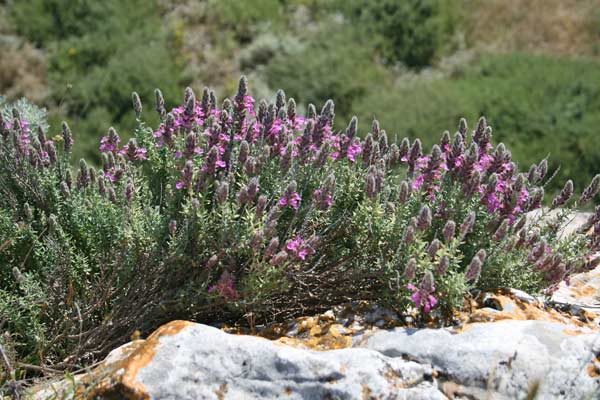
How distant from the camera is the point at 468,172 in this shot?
3.17m

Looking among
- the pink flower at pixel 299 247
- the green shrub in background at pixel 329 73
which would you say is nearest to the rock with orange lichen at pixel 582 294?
the pink flower at pixel 299 247

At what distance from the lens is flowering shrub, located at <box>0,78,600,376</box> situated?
2.98 meters

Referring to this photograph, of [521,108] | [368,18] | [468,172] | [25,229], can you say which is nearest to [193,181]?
[25,229]

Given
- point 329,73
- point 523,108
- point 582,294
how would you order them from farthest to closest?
point 329,73, point 523,108, point 582,294

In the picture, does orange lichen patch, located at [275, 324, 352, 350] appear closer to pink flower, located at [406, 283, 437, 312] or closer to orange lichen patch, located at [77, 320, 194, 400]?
pink flower, located at [406, 283, 437, 312]

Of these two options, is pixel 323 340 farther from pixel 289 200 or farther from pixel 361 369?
pixel 289 200

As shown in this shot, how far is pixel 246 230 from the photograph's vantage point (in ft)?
9.71

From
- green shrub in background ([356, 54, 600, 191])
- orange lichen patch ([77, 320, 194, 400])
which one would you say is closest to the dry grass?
green shrub in background ([356, 54, 600, 191])

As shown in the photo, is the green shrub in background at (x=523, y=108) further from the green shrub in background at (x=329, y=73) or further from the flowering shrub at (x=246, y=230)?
the flowering shrub at (x=246, y=230)

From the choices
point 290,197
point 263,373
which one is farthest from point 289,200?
point 263,373

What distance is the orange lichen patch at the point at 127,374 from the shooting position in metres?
2.47

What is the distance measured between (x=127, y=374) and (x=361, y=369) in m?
0.83

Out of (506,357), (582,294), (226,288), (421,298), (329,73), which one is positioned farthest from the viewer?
(329,73)

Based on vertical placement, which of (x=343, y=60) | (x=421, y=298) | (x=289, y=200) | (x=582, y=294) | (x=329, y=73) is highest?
(x=289, y=200)
